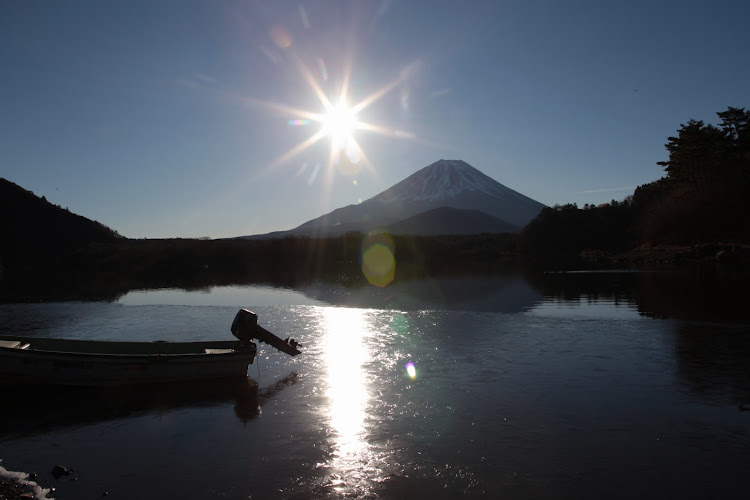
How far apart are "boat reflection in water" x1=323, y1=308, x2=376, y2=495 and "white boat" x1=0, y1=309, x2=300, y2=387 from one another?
6.99 feet

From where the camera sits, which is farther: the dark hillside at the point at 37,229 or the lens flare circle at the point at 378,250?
the dark hillside at the point at 37,229

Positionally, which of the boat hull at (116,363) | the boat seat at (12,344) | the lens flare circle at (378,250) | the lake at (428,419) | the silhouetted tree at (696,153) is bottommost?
the lake at (428,419)

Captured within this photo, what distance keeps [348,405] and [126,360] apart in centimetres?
519

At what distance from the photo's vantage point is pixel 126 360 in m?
11.3

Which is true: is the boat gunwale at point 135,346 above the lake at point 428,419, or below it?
above

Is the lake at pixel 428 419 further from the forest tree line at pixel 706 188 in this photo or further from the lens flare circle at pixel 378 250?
the lens flare circle at pixel 378 250

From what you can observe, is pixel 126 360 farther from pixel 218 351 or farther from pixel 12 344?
pixel 12 344

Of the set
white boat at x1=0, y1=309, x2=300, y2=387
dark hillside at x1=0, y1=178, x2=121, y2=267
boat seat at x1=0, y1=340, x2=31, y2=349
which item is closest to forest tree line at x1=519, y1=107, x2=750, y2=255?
white boat at x1=0, y1=309, x2=300, y2=387

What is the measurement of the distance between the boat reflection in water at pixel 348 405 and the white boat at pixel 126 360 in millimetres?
2130

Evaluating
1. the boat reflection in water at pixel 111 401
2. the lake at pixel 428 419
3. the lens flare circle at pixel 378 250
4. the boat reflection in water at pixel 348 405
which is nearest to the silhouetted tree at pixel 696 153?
the lens flare circle at pixel 378 250

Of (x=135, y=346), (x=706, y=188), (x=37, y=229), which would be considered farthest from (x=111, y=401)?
(x=37, y=229)

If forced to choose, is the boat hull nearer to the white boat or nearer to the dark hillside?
the white boat

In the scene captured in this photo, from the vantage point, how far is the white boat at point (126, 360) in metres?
10.8

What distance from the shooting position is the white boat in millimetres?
10844
